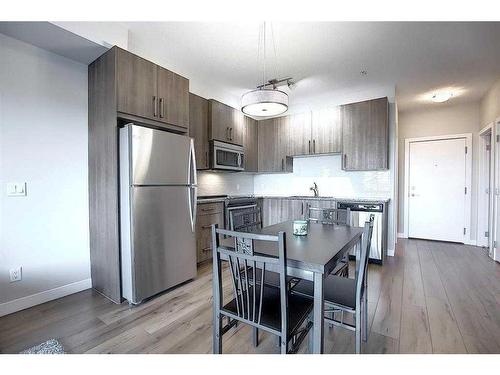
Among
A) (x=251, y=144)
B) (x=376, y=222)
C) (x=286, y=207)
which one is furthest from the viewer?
(x=251, y=144)

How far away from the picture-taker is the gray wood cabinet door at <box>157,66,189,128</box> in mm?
2559

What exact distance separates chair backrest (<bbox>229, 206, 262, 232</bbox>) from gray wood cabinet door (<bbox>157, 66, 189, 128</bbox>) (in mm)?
1350

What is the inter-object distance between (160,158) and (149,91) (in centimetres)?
67

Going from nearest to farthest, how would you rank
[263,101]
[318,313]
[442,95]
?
[318,313], [263,101], [442,95]

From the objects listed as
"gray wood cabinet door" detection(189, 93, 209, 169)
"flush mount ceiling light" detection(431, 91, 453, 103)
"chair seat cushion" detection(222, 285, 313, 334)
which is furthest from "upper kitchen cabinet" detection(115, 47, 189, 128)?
"flush mount ceiling light" detection(431, 91, 453, 103)

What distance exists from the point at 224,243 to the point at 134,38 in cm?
242

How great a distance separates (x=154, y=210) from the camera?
7.76ft

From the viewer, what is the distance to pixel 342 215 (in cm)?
244

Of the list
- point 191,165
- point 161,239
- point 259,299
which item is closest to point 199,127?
point 191,165

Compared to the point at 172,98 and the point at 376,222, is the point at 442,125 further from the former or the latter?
the point at 172,98
